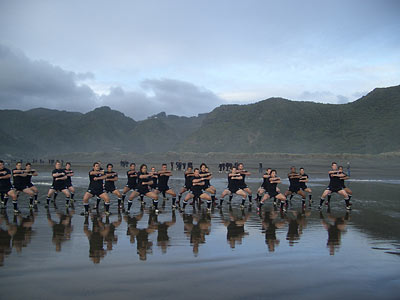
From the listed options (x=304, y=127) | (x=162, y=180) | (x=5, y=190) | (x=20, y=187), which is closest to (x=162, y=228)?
(x=162, y=180)

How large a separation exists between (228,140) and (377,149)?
48.8m

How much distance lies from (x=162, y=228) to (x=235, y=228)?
7.06ft

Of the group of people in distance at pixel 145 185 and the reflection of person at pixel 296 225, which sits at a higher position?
the group of people in distance at pixel 145 185

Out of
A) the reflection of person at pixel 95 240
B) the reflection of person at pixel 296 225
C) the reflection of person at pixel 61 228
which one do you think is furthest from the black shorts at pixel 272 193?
the reflection of person at pixel 61 228

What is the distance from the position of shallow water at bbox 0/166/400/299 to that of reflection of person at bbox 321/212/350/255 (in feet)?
0.10

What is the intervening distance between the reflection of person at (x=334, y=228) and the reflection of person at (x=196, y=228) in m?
3.00

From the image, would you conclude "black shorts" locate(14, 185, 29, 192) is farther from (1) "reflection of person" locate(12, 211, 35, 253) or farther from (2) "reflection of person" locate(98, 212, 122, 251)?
(2) "reflection of person" locate(98, 212, 122, 251)

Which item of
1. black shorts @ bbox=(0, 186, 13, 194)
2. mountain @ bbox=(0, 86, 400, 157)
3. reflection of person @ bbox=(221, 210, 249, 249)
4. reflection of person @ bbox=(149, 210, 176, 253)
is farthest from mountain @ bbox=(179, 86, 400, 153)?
black shorts @ bbox=(0, 186, 13, 194)

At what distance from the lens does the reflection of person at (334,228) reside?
8117mm

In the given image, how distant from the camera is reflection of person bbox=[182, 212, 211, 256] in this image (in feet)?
27.5

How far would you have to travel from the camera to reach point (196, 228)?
10.2 m

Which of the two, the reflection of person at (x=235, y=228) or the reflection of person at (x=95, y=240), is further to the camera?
the reflection of person at (x=235, y=228)

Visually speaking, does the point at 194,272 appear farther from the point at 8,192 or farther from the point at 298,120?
the point at 298,120

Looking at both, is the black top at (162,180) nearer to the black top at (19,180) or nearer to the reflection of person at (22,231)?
the reflection of person at (22,231)
